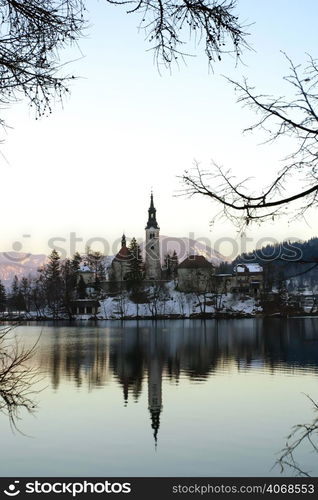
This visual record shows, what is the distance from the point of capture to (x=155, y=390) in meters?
26.0

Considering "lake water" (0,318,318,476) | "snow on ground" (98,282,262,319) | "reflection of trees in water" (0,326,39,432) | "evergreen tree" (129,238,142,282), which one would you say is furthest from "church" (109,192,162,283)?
"reflection of trees in water" (0,326,39,432)

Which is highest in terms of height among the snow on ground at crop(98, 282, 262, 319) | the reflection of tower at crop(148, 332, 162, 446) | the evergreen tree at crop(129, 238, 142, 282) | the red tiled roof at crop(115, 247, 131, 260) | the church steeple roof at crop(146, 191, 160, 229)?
the church steeple roof at crop(146, 191, 160, 229)

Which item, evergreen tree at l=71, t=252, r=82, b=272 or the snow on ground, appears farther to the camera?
evergreen tree at l=71, t=252, r=82, b=272

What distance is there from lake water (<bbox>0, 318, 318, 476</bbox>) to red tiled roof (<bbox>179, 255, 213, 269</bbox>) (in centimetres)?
7774

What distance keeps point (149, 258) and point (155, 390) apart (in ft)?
331

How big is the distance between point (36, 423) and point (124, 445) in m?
4.30

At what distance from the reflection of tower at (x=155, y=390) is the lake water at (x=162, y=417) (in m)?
0.05

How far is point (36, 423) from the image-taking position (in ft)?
63.6

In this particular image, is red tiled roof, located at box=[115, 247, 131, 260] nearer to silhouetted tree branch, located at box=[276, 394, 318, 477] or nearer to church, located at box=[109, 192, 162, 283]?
church, located at box=[109, 192, 162, 283]

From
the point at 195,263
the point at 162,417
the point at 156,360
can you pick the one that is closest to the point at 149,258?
the point at 195,263

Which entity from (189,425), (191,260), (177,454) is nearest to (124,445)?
(177,454)

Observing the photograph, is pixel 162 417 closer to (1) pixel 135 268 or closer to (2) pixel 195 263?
(1) pixel 135 268

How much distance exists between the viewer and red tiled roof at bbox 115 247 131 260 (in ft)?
407

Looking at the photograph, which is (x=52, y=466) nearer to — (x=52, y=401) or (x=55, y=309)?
(x=52, y=401)
